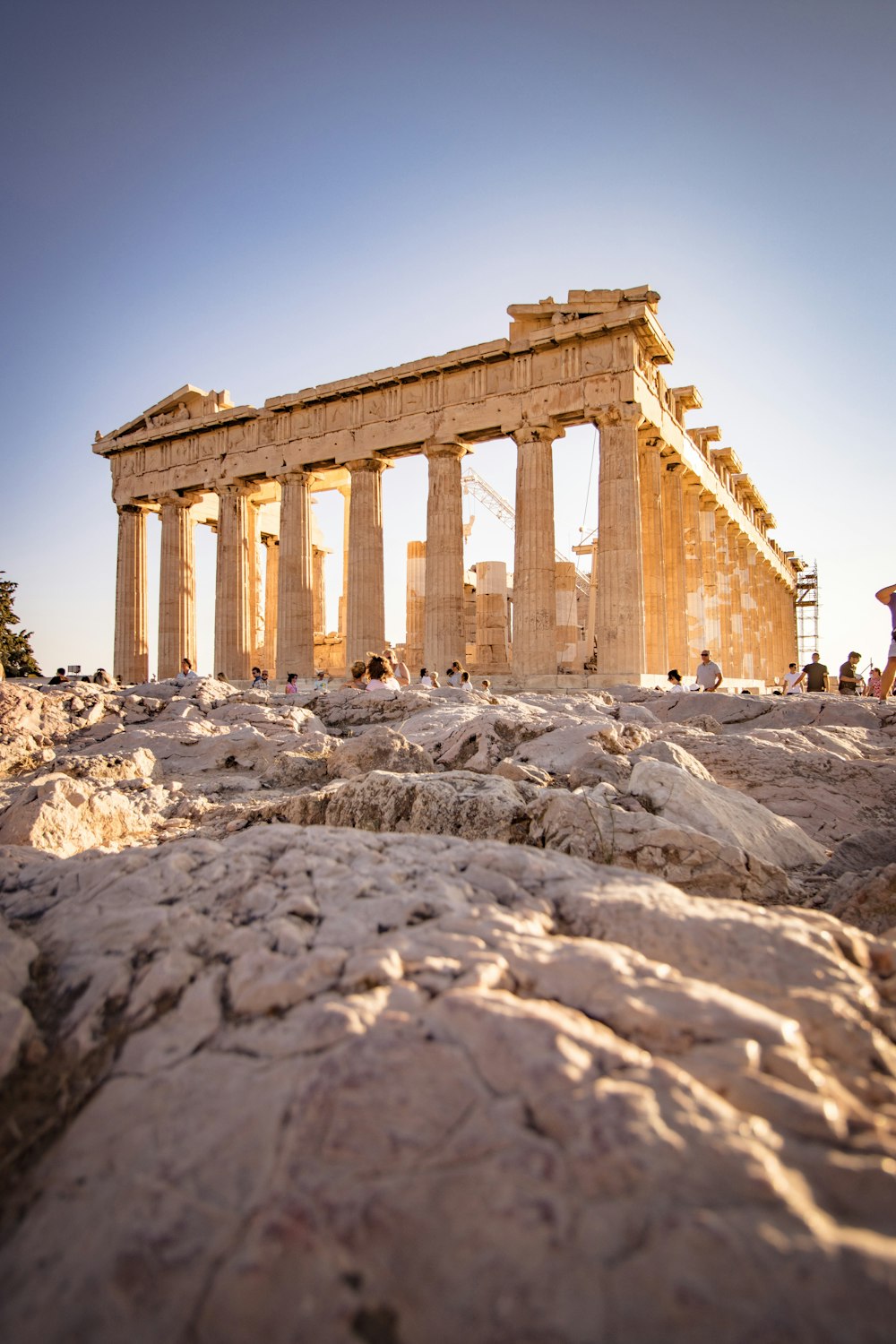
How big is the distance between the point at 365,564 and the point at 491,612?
8.46 meters

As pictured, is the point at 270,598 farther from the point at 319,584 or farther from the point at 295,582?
the point at 295,582

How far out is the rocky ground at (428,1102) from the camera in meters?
1.07

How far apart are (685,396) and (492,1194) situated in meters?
24.4

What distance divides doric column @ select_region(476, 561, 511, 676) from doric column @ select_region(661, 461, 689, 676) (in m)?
7.64

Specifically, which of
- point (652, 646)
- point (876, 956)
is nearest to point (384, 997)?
point (876, 956)

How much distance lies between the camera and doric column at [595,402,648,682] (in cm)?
1772

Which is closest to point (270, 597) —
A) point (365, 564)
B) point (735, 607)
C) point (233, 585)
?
point (233, 585)

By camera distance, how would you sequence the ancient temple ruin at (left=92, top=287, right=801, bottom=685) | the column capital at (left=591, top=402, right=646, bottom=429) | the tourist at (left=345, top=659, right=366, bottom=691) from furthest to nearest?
1. the ancient temple ruin at (left=92, top=287, right=801, bottom=685)
2. the column capital at (left=591, top=402, right=646, bottom=429)
3. the tourist at (left=345, top=659, right=366, bottom=691)

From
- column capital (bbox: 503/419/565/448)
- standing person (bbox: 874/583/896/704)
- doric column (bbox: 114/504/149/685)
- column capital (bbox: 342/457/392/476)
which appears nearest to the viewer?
standing person (bbox: 874/583/896/704)

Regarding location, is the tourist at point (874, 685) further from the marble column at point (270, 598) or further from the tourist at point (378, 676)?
the marble column at point (270, 598)

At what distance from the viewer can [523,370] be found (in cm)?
1925

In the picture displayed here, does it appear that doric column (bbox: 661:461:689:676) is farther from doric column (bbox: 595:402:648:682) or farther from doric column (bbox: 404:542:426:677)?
doric column (bbox: 404:542:426:677)

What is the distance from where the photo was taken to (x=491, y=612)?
29.0m

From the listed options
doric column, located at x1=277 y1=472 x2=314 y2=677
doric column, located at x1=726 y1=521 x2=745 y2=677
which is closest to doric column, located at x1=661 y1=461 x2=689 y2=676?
doric column, located at x1=726 y1=521 x2=745 y2=677
